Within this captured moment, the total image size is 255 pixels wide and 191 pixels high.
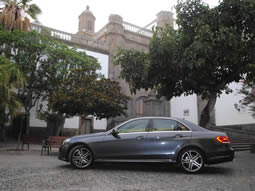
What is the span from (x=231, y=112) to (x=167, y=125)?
58.9ft

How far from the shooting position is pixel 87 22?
38.5 meters

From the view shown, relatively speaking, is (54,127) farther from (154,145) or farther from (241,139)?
(154,145)

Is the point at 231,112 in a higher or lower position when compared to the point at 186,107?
lower

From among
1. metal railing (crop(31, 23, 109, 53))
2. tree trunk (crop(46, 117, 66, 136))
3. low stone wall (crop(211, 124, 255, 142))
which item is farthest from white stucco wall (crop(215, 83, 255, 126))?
tree trunk (crop(46, 117, 66, 136))

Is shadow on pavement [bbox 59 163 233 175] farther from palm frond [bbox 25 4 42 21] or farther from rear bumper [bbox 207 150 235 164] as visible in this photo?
palm frond [bbox 25 4 42 21]

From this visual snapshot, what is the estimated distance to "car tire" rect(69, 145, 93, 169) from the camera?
635cm

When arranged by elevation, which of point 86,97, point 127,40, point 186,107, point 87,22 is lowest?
point 86,97

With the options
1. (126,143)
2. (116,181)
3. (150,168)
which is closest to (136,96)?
(150,168)

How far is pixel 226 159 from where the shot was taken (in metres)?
5.98

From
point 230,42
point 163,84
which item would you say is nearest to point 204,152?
Answer: point 230,42

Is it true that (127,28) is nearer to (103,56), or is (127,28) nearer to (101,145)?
(103,56)

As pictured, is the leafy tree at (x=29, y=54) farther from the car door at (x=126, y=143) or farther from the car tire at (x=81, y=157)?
the car door at (x=126, y=143)

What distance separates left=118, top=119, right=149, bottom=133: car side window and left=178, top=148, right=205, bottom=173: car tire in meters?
1.23

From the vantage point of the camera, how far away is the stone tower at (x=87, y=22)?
3788 cm
